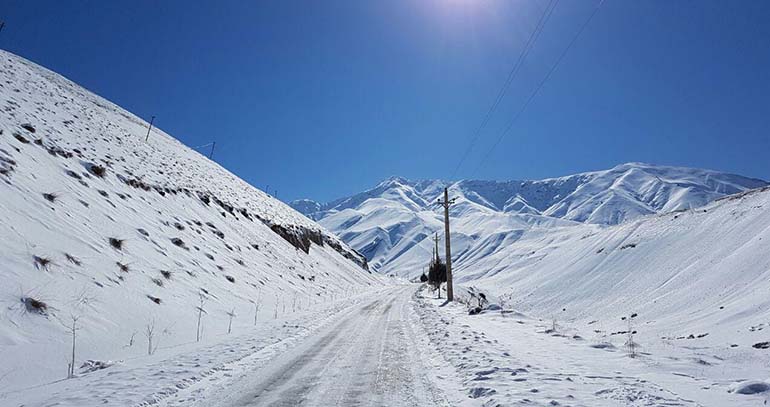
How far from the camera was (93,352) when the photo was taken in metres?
9.77

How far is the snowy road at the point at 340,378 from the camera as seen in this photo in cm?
655

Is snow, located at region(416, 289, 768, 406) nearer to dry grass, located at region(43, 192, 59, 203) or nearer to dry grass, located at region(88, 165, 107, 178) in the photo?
dry grass, located at region(43, 192, 59, 203)

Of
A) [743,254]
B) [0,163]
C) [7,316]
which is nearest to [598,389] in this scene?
[7,316]

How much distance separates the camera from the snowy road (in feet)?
21.5

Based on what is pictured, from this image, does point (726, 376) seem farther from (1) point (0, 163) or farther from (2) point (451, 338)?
(1) point (0, 163)

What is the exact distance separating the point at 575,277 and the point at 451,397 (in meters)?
29.3

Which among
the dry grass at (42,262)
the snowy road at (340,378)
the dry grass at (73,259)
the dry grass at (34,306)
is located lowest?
the snowy road at (340,378)

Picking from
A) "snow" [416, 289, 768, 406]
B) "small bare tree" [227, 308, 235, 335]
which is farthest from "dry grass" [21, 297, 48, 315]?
"snow" [416, 289, 768, 406]

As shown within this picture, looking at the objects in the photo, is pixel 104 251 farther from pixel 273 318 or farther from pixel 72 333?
pixel 273 318

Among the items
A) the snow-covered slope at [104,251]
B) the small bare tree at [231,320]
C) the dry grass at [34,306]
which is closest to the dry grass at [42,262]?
the snow-covered slope at [104,251]

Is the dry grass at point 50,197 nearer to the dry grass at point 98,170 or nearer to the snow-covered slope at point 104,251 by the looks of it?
the snow-covered slope at point 104,251

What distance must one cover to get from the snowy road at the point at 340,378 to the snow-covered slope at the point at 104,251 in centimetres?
399

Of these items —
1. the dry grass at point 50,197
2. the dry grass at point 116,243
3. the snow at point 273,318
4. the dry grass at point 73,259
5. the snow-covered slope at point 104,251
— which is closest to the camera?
the snow at point 273,318

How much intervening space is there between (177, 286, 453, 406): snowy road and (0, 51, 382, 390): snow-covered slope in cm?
399
